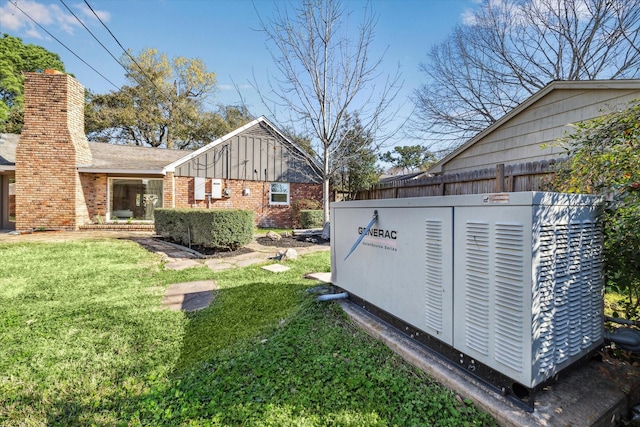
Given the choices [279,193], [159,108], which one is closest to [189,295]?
[279,193]

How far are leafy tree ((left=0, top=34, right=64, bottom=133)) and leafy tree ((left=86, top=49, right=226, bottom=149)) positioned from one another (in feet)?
12.7

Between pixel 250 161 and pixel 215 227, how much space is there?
7173 mm

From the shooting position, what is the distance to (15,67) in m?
21.4

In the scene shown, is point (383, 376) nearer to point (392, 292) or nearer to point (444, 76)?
point (392, 292)

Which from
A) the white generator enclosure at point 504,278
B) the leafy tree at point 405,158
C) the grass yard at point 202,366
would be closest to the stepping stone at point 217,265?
the grass yard at point 202,366

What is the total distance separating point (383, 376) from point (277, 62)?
8.73 metres

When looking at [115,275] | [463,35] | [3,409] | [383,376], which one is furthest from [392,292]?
[463,35]

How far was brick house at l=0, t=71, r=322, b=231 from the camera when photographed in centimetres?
1009

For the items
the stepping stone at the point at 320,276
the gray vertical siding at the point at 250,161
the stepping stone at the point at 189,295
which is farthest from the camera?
the gray vertical siding at the point at 250,161

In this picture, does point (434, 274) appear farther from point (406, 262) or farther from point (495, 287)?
point (495, 287)

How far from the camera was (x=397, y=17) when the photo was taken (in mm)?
8375

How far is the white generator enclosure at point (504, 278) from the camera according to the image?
1481 millimetres

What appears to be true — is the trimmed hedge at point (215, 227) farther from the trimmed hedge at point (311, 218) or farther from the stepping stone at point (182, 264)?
the trimmed hedge at point (311, 218)

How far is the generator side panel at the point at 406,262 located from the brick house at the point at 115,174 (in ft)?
23.5
